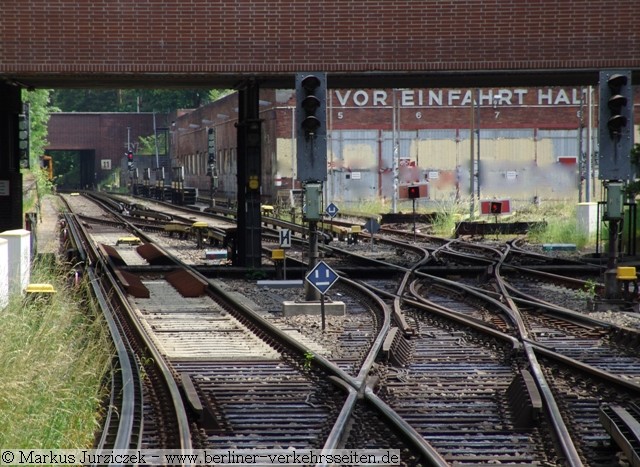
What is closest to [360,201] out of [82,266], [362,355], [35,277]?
[82,266]

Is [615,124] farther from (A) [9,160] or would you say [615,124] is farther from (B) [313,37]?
(A) [9,160]

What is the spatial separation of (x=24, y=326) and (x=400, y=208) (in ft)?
136

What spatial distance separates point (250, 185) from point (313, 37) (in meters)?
3.62

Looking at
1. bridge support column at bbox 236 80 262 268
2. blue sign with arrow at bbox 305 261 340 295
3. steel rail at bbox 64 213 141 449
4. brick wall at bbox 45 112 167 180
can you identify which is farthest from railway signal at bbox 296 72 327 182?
brick wall at bbox 45 112 167 180

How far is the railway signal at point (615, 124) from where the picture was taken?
17.8m

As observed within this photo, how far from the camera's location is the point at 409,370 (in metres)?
12.5

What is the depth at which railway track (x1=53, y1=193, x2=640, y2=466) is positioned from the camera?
A: 925cm

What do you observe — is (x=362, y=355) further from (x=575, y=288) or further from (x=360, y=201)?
(x=360, y=201)

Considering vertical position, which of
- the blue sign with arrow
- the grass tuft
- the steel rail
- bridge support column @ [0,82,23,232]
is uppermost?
bridge support column @ [0,82,23,232]

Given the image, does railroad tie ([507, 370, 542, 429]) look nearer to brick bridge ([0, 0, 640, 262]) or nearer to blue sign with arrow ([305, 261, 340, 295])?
blue sign with arrow ([305, 261, 340, 295])

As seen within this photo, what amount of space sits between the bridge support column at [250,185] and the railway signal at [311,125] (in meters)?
6.32

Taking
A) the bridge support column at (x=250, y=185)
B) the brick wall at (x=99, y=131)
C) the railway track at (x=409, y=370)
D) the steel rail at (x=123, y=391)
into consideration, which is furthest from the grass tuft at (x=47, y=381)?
the brick wall at (x=99, y=131)

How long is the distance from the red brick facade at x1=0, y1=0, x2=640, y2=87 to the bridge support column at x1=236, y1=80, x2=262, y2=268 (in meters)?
1.55

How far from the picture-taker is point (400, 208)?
172 feet
